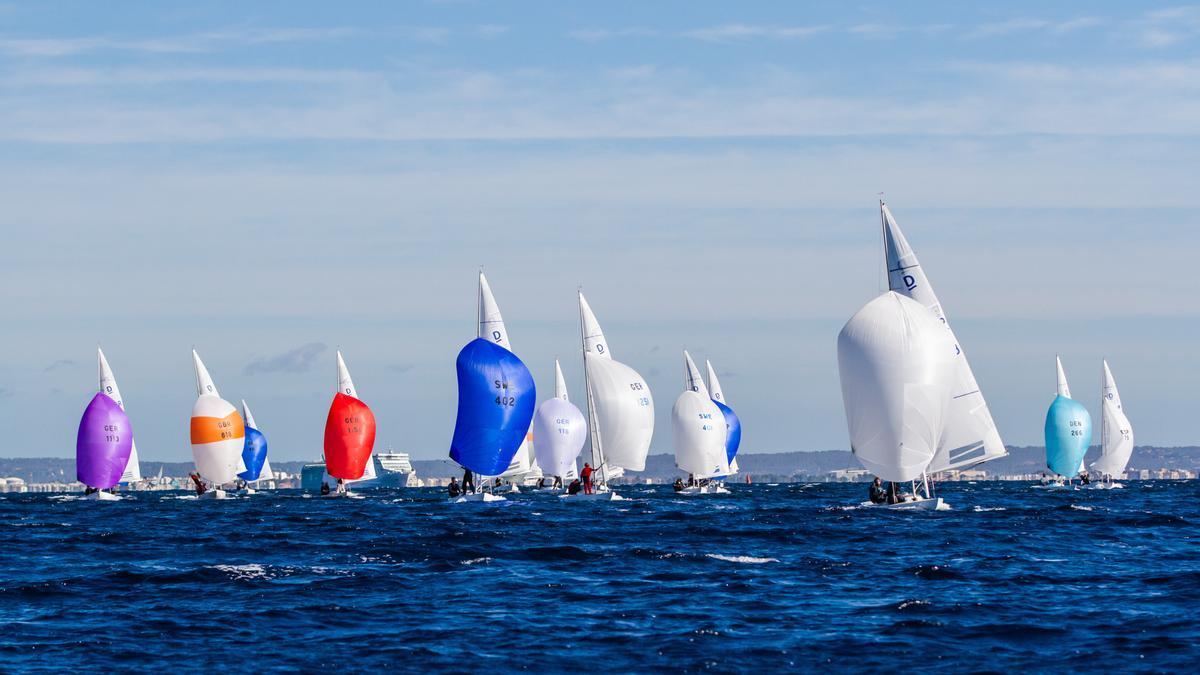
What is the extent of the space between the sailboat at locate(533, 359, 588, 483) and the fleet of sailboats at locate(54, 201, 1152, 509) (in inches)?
4.1

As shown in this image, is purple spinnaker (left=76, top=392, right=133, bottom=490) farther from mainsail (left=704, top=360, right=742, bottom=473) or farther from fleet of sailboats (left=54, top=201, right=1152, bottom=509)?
mainsail (left=704, top=360, right=742, bottom=473)

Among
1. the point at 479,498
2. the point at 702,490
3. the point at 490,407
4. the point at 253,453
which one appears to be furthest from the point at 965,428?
the point at 253,453

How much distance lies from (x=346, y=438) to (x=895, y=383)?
51.0 m

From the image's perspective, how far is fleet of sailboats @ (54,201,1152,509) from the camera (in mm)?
51156

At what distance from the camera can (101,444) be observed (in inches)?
3469

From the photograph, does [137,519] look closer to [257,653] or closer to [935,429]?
[935,429]

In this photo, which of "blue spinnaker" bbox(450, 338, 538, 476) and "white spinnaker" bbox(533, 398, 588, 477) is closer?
"blue spinnaker" bbox(450, 338, 538, 476)

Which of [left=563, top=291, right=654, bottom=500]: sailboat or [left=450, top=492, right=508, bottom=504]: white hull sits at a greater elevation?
[left=563, top=291, right=654, bottom=500]: sailboat

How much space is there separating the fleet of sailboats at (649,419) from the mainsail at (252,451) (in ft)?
0.87

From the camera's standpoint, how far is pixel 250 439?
13300cm

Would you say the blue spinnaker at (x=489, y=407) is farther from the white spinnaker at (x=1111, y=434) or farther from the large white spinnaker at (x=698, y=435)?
the white spinnaker at (x=1111, y=434)

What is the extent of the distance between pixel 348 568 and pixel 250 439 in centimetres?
10173

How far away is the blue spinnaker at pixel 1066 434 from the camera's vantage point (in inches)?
4609

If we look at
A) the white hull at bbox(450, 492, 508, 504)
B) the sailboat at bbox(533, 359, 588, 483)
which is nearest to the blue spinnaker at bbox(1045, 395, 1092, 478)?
the sailboat at bbox(533, 359, 588, 483)
